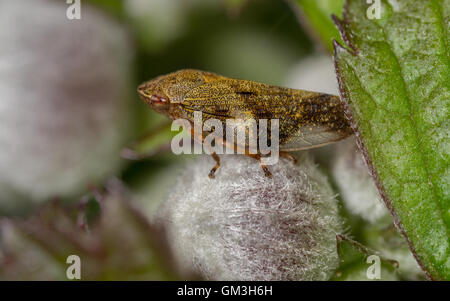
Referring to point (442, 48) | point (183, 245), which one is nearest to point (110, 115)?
point (183, 245)

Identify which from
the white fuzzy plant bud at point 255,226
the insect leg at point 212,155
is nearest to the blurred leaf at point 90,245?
the white fuzzy plant bud at point 255,226

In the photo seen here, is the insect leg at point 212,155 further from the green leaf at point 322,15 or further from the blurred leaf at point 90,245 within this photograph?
the green leaf at point 322,15

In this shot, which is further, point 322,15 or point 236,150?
point 322,15

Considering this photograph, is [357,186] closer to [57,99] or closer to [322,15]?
[322,15]

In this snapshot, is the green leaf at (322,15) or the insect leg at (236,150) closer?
the insect leg at (236,150)

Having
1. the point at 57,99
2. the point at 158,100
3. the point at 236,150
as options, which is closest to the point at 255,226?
the point at 236,150

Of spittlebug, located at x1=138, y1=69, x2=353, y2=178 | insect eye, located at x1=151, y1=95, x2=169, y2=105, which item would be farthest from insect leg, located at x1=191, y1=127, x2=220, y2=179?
insect eye, located at x1=151, y1=95, x2=169, y2=105
